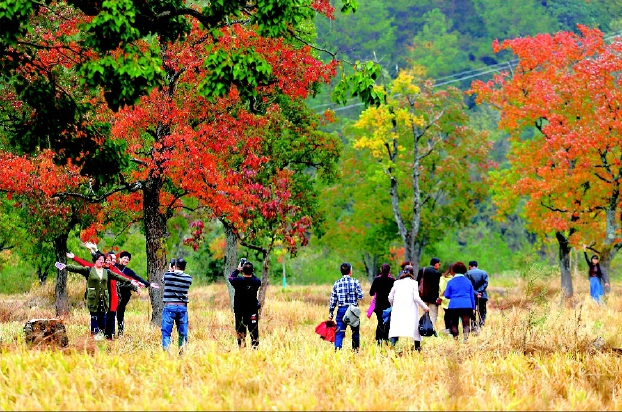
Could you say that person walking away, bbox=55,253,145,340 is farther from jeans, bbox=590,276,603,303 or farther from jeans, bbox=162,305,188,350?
jeans, bbox=590,276,603,303

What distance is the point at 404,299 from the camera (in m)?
13.9

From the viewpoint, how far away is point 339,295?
13.7 meters

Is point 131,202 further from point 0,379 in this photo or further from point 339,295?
point 0,379

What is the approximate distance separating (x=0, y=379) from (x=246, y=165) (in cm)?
1207

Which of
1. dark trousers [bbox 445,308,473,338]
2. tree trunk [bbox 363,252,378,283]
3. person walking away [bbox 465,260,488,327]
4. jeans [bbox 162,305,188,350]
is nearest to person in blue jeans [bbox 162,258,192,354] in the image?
jeans [bbox 162,305,188,350]

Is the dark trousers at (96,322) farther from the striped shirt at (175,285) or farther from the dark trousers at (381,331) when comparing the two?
the dark trousers at (381,331)

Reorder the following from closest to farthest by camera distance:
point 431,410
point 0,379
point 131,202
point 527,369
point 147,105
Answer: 1. point 431,410
2. point 0,379
3. point 527,369
4. point 147,105
5. point 131,202

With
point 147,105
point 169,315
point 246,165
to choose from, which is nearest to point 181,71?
point 147,105

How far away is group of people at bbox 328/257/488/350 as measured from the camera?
1373 cm

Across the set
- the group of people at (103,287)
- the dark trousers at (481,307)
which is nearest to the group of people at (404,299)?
the dark trousers at (481,307)

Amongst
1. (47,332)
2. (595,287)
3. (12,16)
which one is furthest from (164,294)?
(595,287)

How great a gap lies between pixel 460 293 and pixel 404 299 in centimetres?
176

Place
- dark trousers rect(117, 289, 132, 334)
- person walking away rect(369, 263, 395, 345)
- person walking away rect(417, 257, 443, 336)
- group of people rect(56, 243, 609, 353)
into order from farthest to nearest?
person walking away rect(417, 257, 443, 336), dark trousers rect(117, 289, 132, 334), person walking away rect(369, 263, 395, 345), group of people rect(56, 243, 609, 353)

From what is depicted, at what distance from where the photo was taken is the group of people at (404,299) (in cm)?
1373
